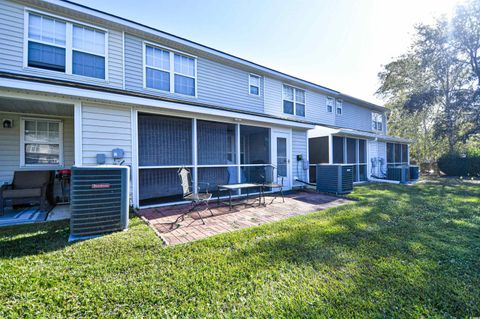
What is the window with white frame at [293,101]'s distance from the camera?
11117mm

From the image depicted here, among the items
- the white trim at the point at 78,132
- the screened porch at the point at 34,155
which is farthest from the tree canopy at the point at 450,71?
the screened porch at the point at 34,155

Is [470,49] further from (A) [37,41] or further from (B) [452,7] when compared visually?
(A) [37,41]

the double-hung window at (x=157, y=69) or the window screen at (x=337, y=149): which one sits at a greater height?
the double-hung window at (x=157, y=69)

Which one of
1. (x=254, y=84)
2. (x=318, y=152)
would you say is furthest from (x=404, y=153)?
(x=254, y=84)

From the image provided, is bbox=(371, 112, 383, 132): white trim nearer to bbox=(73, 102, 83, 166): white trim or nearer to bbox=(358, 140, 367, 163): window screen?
bbox=(358, 140, 367, 163): window screen

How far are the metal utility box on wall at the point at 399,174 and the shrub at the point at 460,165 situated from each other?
8.99 meters

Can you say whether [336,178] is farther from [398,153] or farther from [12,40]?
[398,153]

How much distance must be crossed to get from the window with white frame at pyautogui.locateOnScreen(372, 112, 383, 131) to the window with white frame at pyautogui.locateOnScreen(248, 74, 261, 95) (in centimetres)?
1167

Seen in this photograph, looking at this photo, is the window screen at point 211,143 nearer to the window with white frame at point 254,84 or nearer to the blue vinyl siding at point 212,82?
the blue vinyl siding at point 212,82

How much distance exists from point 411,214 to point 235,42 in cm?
975

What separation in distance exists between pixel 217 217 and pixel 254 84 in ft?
23.8

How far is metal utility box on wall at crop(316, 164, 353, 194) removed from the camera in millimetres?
7918

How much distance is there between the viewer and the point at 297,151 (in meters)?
9.27

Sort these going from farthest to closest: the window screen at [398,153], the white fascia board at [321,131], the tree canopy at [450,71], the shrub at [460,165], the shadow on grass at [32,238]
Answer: the tree canopy at [450,71] → the shrub at [460,165] → the window screen at [398,153] → the white fascia board at [321,131] → the shadow on grass at [32,238]
